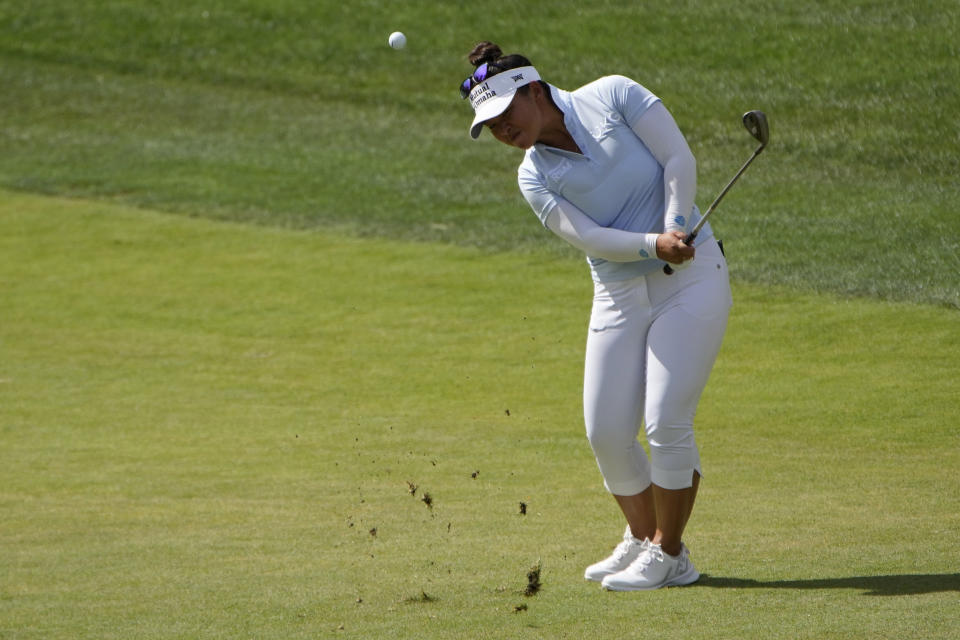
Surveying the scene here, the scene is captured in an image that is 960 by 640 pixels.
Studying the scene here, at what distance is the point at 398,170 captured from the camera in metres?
18.3

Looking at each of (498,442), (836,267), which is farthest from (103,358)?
(836,267)

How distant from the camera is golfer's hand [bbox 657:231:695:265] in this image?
15.9 ft

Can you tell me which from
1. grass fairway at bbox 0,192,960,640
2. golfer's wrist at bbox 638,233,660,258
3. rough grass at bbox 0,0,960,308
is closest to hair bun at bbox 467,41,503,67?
golfer's wrist at bbox 638,233,660,258

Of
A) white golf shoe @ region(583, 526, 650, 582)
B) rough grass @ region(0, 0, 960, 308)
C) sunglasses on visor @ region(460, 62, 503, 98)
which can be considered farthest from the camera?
rough grass @ region(0, 0, 960, 308)

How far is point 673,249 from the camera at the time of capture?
15.9 feet

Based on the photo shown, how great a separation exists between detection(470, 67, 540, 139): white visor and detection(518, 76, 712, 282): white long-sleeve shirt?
0.20 metres

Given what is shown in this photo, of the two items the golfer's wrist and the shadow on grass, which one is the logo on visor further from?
the shadow on grass

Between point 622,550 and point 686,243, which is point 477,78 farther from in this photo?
point 622,550

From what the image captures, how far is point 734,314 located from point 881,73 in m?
8.14

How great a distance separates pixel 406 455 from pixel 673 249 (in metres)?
3.78

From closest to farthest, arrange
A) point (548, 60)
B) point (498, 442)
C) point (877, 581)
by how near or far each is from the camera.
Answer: point (877, 581), point (498, 442), point (548, 60)

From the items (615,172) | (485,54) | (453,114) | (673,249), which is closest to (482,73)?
(485,54)

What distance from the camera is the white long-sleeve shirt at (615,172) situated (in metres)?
5.07

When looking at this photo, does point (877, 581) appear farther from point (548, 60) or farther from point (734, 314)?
point (548, 60)
